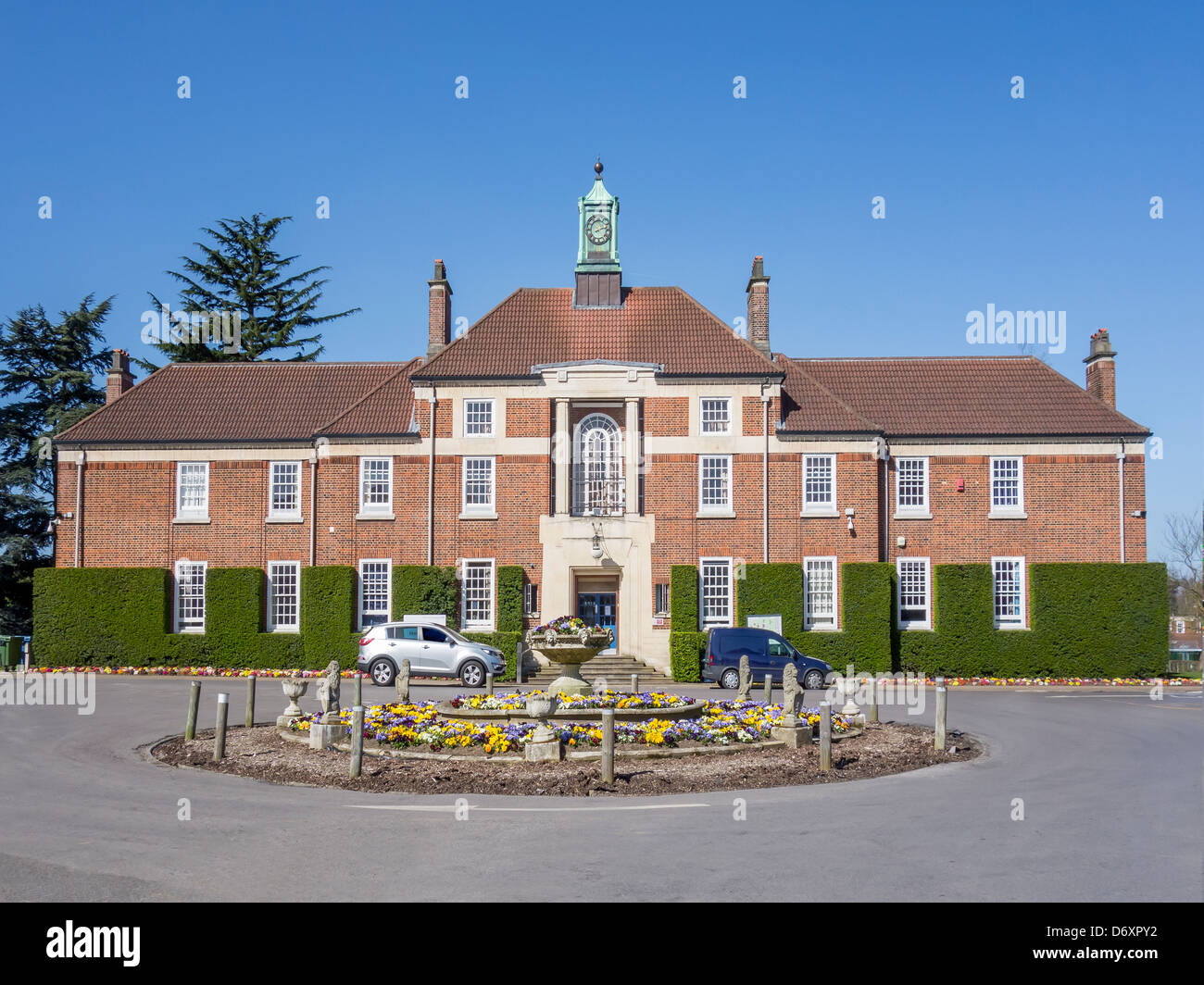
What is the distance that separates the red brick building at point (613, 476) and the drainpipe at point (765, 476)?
2.1 inches

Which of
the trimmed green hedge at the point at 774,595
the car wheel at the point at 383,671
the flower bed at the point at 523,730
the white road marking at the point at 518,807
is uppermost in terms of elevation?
the trimmed green hedge at the point at 774,595

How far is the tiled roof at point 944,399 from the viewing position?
3453cm

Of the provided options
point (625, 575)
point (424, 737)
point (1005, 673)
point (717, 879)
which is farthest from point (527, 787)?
point (1005, 673)

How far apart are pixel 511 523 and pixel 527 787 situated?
66.7ft

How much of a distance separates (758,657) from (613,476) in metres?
8.35

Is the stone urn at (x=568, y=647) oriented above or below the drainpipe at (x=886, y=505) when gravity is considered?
below

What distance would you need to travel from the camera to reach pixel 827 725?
15.0 metres

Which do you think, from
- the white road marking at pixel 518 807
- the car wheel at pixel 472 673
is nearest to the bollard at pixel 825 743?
the white road marking at pixel 518 807

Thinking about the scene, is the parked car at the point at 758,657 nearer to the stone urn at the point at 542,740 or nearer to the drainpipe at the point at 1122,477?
the drainpipe at the point at 1122,477

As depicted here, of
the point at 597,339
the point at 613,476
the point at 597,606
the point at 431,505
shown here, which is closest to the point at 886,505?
the point at 613,476

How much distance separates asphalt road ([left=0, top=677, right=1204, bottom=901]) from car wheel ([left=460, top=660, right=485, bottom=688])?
12672 mm

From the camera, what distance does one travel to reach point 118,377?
3916 centimetres

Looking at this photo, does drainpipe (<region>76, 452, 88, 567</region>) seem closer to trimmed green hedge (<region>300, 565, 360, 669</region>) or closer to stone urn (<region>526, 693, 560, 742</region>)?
trimmed green hedge (<region>300, 565, 360, 669</region>)

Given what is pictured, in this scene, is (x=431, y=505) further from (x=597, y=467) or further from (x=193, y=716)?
(x=193, y=716)
